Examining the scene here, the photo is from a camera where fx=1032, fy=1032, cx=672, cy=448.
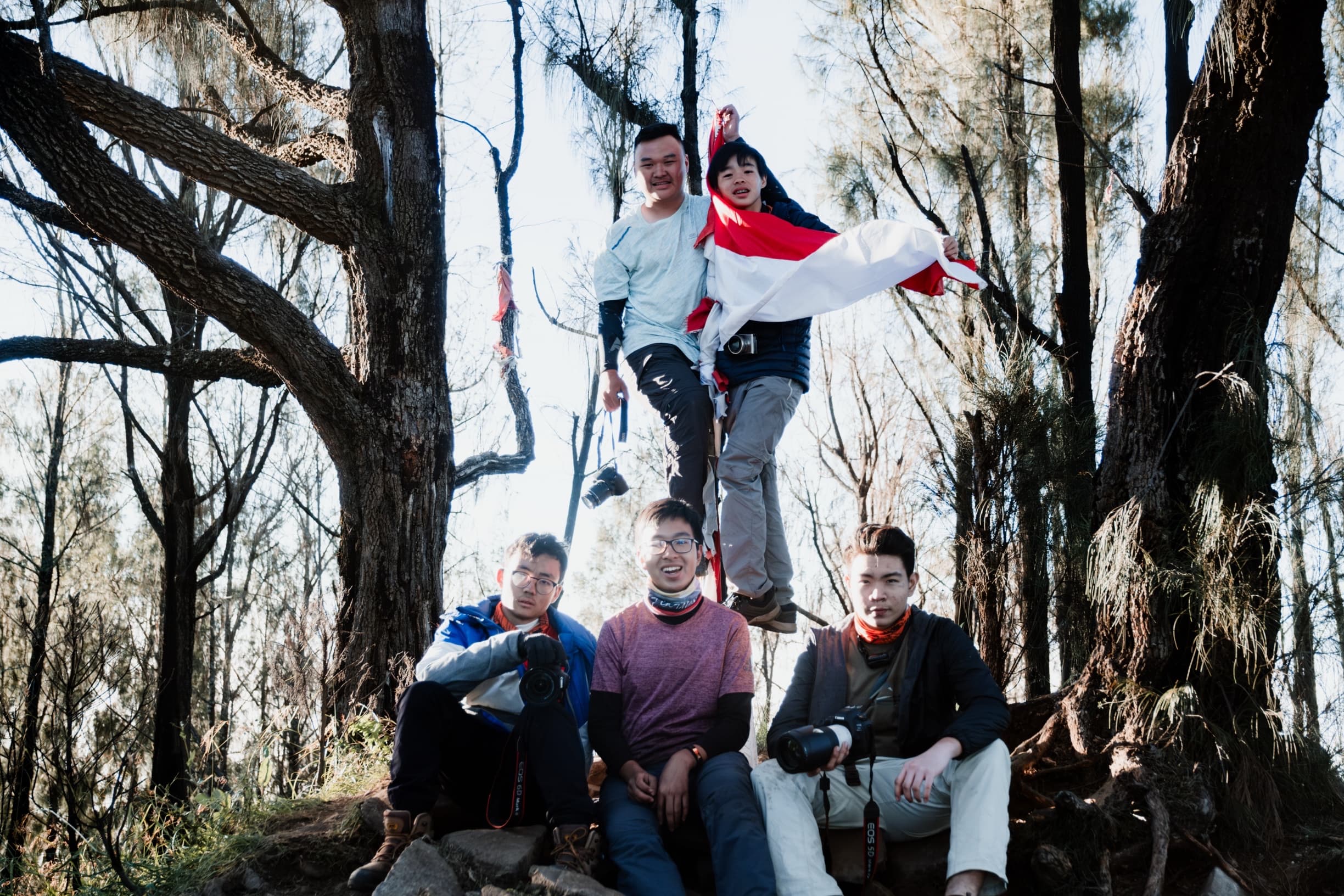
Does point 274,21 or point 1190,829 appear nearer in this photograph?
point 1190,829

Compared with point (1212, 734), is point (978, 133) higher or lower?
higher

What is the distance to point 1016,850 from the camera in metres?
3.28

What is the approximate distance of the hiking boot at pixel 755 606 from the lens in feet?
13.4

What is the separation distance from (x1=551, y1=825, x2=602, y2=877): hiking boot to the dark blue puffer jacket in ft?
6.50

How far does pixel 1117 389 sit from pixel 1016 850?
6.14ft

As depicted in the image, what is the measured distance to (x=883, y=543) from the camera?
3312mm

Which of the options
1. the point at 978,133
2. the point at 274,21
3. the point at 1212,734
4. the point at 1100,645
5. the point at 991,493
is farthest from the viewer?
the point at 978,133

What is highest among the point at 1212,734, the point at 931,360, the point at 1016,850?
the point at 931,360

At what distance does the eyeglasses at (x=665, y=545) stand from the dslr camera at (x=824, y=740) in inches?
27.6

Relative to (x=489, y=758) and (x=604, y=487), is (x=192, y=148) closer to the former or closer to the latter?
(x=604, y=487)

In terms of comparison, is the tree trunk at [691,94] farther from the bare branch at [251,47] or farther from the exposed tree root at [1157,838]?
the exposed tree root at [1157,838]

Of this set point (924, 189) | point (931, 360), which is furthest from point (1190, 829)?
point (924, 189)

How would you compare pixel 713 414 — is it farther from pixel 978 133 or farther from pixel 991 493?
pixel 978 133

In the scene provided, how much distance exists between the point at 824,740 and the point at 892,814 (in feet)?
1.28
